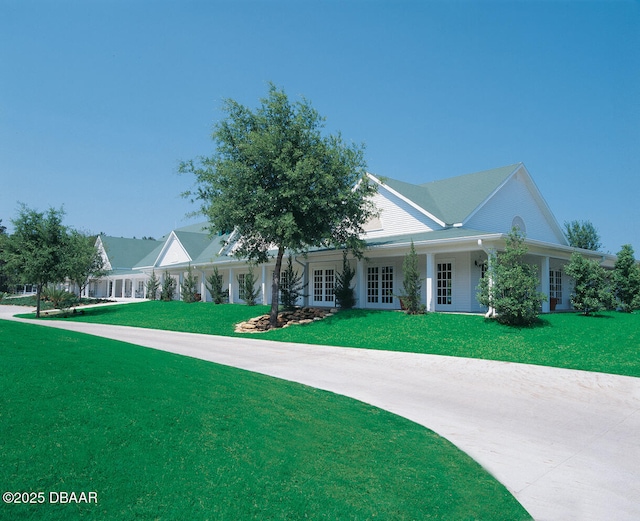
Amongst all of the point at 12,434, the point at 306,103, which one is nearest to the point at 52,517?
the point at 12,434

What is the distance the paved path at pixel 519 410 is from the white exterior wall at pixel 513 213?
12109 mm

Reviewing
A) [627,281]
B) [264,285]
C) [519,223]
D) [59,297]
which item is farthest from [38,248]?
[627,281]

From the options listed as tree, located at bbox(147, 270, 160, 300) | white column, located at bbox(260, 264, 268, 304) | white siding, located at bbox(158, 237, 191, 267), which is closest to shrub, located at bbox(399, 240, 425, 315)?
white column, located at bbox(260, 264, 268, 304)

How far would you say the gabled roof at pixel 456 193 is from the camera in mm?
24062

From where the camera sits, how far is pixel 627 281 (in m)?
22.5

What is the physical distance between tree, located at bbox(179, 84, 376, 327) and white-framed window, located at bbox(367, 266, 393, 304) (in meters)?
3.24

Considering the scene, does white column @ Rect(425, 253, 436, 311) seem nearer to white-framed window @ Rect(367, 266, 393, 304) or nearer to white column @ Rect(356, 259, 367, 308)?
white-framed window @ Rect(367, 266, 393, 304)

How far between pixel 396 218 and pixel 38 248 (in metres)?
20.2

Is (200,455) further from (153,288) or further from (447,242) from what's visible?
(153,288)

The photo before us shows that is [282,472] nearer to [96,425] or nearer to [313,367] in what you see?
[96,425]

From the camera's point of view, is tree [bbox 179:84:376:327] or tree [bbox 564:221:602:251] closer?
tree [bbox 179:84:376:327]

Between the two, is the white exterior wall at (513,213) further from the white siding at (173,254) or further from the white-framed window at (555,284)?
the white siding at (173,254)

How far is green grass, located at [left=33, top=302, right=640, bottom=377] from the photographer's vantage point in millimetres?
13875

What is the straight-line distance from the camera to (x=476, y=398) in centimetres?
934
